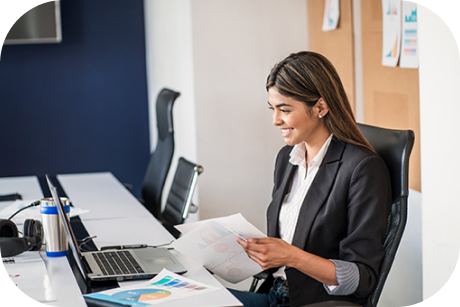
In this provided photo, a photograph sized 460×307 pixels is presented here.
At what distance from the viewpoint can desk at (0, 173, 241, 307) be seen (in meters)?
1.45

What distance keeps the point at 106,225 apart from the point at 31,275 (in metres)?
0.66

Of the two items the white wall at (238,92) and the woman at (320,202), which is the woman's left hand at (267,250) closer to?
the woman at (320,202)

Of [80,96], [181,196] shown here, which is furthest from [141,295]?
[80,96]

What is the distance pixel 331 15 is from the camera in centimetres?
314

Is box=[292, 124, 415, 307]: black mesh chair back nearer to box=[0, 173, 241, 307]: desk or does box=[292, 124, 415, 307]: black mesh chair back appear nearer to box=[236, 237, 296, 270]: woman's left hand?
box=[236, 237, 296, 270]: woman's left hand

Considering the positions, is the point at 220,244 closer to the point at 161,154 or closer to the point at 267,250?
the point at 267,250

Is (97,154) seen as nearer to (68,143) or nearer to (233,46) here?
(68,143)

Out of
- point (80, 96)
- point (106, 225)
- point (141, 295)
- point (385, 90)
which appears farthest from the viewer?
point (80, 96)

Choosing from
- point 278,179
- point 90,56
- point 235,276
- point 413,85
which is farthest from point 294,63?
point 90,56

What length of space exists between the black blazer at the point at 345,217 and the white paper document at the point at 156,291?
1.15 feet

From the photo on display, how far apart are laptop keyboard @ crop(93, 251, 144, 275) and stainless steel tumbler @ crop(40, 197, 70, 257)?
6.1 inches

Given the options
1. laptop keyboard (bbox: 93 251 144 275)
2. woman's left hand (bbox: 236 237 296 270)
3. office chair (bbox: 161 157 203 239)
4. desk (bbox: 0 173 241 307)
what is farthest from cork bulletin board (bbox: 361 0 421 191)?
laptop keyboard (bbox: 93 251 144 275)

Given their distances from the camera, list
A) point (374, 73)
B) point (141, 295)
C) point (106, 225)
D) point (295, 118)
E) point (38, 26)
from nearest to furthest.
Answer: point (141, 295), point (295, 118), point (106, 225), point (374, 73), point (38, 26)

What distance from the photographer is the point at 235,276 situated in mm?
1745
